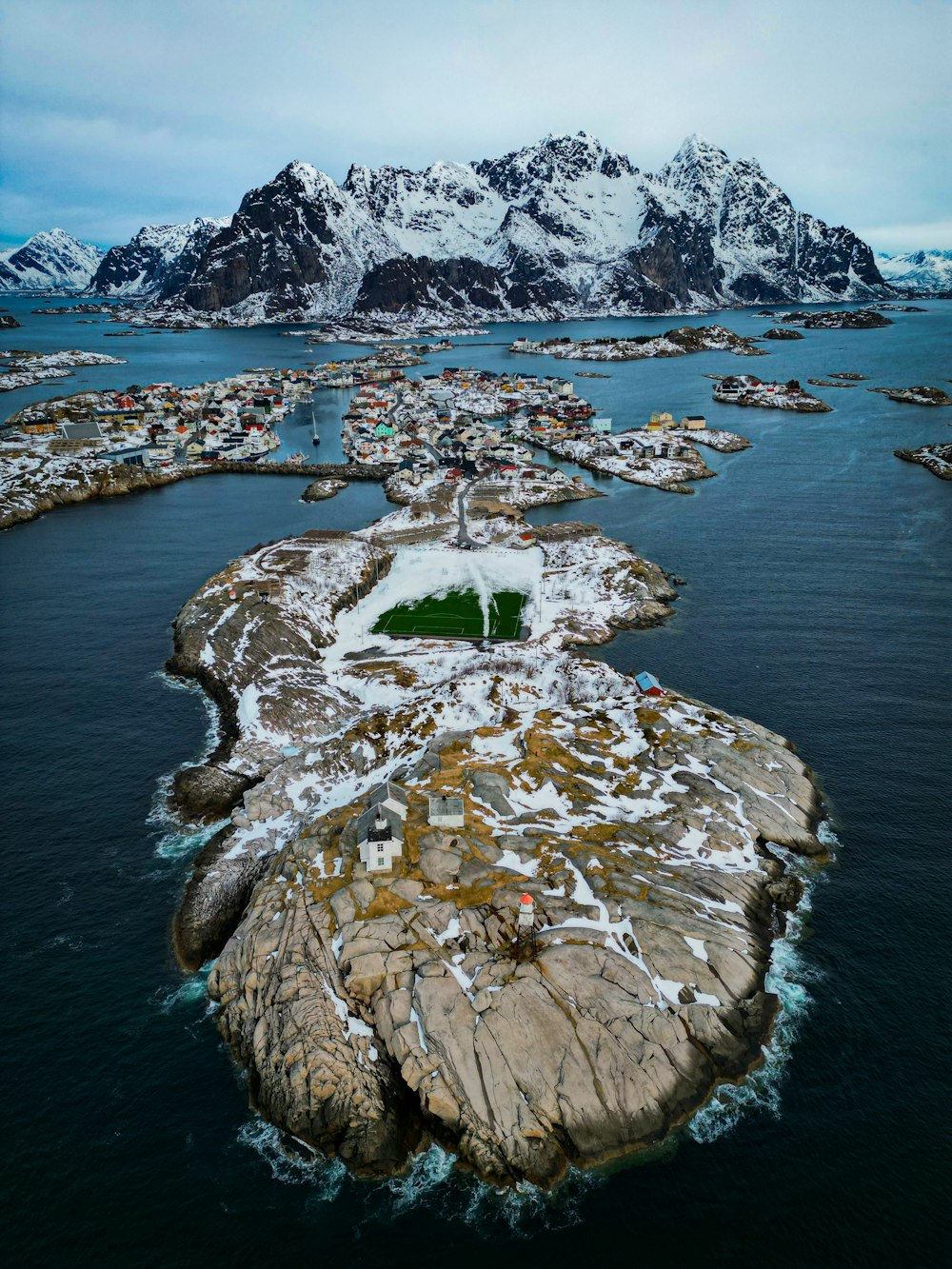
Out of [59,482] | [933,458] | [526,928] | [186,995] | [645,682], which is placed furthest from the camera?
[933,458]

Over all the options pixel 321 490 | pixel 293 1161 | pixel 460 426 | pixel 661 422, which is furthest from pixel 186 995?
pixel 661 422

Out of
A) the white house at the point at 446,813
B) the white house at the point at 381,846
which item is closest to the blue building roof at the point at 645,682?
the white house at the point at 446,813

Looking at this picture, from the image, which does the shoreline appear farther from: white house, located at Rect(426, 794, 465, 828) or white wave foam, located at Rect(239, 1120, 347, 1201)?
white wave foam, located at Rect(239, 1120, 347, 1201)

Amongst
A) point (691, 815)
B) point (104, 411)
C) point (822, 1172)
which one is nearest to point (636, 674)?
point (691, 815)

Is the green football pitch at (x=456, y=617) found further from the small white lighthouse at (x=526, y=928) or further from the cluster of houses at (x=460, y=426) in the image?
the cluster of houses at (x=460, y=426)

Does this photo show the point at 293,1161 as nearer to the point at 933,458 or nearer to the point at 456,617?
the point at 456,617
